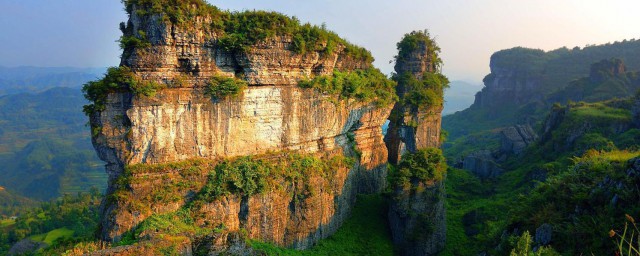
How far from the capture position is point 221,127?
727 inches

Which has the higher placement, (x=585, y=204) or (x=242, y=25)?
(x=242, y=25)

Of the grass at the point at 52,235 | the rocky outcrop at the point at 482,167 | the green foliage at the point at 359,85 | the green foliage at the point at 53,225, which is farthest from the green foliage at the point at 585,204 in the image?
the grass at the point at 52,235

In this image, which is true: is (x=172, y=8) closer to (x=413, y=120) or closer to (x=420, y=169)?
(x=420, y=169)

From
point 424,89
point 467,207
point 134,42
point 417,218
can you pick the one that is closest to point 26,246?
point 134,42

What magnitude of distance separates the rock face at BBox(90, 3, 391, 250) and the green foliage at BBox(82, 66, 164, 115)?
10.9 inches

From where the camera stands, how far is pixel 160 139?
16891 mm

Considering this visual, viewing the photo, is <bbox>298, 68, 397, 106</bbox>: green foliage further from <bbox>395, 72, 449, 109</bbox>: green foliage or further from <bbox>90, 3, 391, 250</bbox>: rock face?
<bbox>395, 72, 449, 109</bbox>: green foliage

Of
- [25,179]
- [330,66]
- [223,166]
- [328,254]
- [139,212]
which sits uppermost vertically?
[330,66]

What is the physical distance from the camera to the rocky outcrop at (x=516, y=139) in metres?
44.2

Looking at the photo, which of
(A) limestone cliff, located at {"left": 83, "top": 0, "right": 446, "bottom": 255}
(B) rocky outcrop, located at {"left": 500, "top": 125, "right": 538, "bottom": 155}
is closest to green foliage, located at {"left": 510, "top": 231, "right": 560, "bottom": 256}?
(A) limestone cliff, located at {"left": 83, "top": 0, "right": 446, "bottom": 255}

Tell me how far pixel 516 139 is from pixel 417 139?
72.3ft

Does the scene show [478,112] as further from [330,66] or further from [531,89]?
[330,66]

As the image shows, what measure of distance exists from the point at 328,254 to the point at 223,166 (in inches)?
315

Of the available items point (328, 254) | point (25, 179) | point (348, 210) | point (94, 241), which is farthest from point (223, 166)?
point (25, 179)
